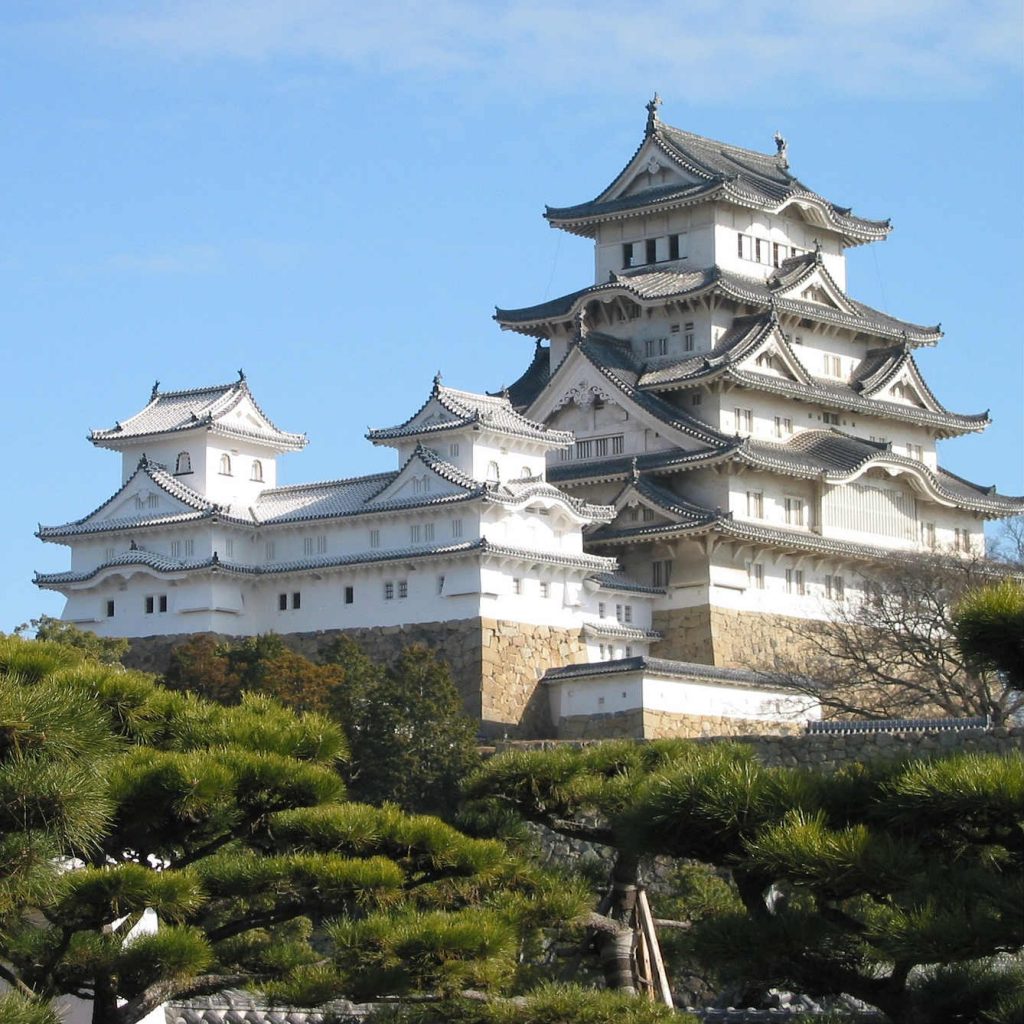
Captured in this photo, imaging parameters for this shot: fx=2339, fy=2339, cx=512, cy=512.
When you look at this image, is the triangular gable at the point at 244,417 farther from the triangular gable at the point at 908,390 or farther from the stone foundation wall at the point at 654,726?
the triangular gable at the point at 908,390

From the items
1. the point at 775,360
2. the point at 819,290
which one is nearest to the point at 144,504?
the point at 775,360

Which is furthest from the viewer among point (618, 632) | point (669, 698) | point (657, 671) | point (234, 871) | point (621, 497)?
point (621, 497)

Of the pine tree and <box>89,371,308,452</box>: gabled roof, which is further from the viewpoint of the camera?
<box>89,371,308,452</box>: gabled roof

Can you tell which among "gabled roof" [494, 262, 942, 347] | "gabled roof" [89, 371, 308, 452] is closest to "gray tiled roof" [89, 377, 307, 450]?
"gabled roof" [89, 371, 308, 452]

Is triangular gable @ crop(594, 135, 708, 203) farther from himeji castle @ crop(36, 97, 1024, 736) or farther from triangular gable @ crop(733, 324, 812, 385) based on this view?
triangular gable @ crop(733, 324, 812, 385)

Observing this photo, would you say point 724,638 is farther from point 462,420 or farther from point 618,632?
point 462,420

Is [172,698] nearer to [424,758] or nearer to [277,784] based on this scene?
[277,784]

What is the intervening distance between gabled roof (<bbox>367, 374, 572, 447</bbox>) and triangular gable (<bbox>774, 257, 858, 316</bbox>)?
872 centimetres

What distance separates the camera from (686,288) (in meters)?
52.8

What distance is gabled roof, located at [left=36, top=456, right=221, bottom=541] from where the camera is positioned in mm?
47906

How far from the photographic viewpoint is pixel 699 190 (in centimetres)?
5344

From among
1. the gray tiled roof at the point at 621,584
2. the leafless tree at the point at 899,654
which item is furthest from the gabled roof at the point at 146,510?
the leafless tree at the point at 899,654

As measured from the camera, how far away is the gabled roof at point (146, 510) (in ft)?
157

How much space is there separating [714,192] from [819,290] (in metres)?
3.94
